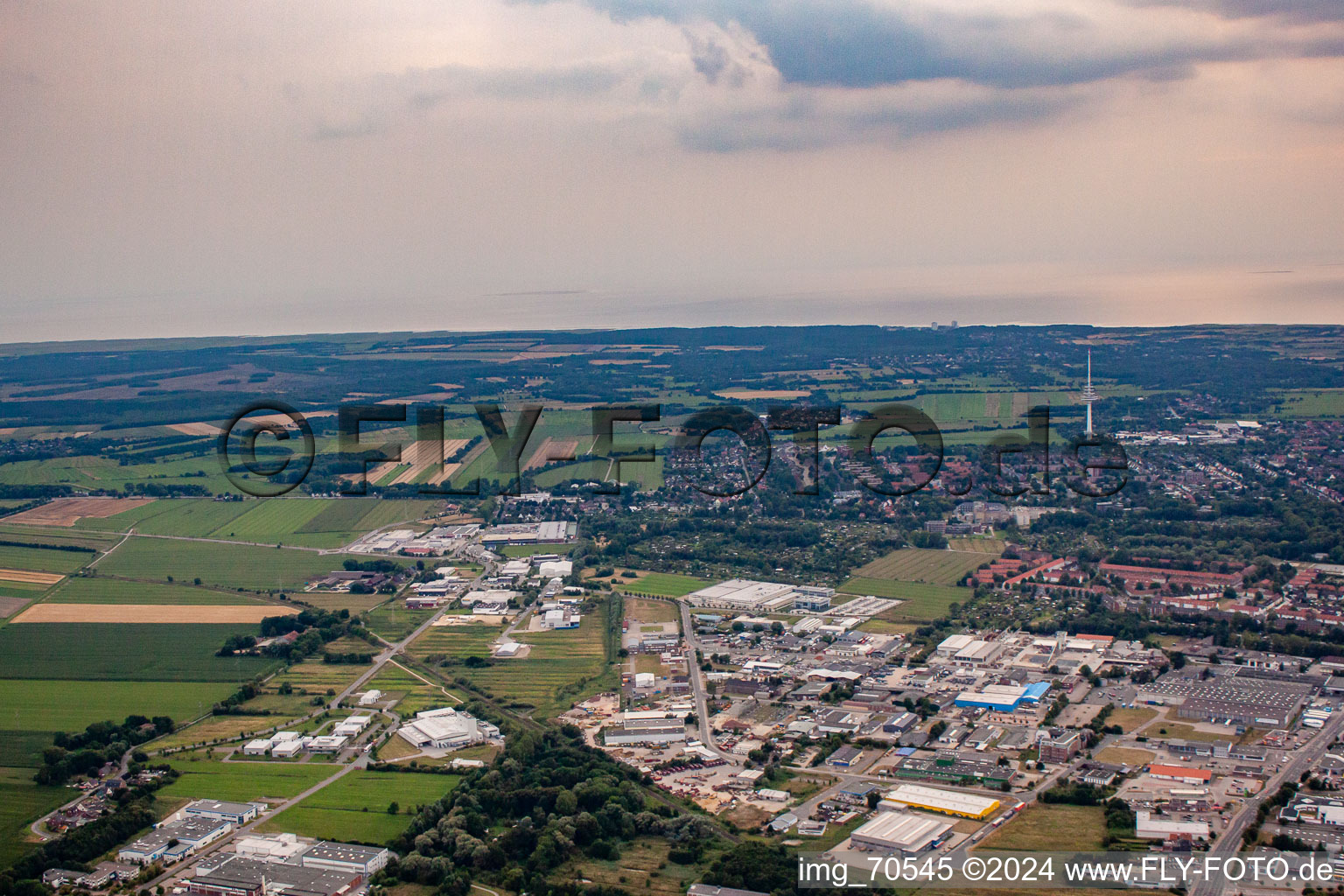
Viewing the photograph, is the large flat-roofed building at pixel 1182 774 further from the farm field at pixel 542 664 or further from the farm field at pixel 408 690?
the farm field at pixel 408 690

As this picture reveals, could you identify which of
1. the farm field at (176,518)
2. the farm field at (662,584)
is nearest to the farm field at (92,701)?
the farm field at (662,584)

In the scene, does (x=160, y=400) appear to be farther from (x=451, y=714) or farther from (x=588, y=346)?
(x=451, y=714)

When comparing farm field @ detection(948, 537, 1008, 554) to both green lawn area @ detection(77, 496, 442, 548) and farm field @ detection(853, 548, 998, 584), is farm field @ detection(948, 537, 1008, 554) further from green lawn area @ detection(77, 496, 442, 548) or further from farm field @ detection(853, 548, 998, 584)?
green lawn area @ detection(77, 496, 442, 548)

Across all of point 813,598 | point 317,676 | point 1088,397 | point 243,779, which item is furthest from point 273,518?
point 1088,397

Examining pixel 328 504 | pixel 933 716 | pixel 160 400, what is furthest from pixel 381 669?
pixel 160 400

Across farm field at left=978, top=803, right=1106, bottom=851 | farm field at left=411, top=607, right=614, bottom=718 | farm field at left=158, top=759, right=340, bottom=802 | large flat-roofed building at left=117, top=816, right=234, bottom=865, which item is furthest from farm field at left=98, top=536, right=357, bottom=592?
farm field at left=978, top=803, right=1106, bottom=851

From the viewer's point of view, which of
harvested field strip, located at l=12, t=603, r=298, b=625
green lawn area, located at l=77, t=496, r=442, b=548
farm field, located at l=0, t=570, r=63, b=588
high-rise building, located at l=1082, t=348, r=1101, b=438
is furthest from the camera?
high-rise building, located at l=1082, t=348, r=1101, b=438
